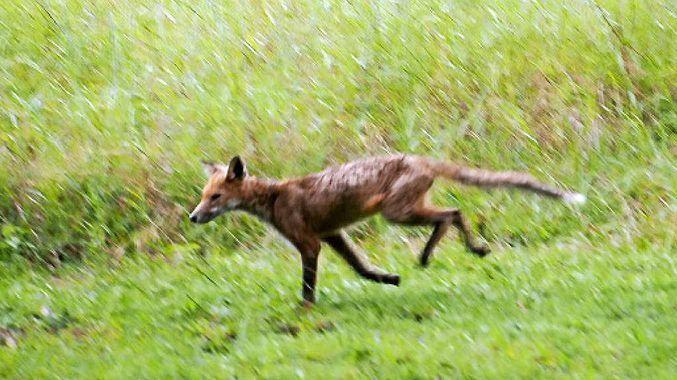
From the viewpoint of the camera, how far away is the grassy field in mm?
8477

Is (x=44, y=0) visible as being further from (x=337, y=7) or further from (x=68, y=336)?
(x=68, y=336)

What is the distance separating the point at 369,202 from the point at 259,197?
1.09 m

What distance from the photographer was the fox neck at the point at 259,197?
1023 centimetres

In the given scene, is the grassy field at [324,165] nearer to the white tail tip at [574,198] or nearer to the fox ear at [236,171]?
the white tail tip at [574,198]

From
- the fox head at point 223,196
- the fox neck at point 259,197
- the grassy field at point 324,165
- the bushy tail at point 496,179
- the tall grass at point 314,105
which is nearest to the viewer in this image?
the grassy field at point 324,165

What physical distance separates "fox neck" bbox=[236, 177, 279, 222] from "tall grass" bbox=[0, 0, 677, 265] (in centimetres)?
206

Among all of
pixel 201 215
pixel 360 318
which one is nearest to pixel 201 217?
pixel 201 215

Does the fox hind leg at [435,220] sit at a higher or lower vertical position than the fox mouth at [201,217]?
higher

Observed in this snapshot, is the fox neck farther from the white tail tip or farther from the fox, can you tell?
the white tail tip

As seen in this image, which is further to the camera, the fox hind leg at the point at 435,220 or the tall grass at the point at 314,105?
the tall grass at the point at 314,105

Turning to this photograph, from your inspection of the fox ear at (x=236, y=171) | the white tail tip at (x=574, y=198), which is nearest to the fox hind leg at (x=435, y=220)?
the white tail tip at (x=574, y=198)

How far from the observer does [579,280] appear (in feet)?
32.1

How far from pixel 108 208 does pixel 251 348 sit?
15.7 ft

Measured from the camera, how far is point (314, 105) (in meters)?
13.8
